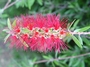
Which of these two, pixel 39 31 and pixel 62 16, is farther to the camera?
pixel 62 16

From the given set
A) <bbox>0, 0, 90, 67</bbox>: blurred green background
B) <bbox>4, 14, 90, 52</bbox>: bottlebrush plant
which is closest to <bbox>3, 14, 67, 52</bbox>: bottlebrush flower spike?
<bbox>4, 14, 90, 52</bbox>: bottlebrush plant

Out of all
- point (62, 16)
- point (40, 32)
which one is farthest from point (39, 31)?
point (62, 16)

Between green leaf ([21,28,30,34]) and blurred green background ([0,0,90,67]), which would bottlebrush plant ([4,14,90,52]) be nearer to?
green leaf ([21,28,30,34])

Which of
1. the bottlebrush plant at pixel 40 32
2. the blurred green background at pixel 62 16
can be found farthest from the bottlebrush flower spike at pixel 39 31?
the blurred green background at pixel 62 16

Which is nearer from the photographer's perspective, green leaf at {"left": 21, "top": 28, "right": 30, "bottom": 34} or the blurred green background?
green leaf at {"left": 21, "top": 28, "right": 30, "bottom": 34}

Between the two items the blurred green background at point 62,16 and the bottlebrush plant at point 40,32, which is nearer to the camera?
the bottlebrush plant at point 40,32

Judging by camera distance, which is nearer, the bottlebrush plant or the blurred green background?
the bottlebrush plant

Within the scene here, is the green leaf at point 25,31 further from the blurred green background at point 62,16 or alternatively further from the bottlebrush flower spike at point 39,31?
the blurred green background at point 62,16

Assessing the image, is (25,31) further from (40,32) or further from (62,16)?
(62,16)

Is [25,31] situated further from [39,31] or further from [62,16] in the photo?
[62,16]

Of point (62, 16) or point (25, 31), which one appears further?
point (62, 16)

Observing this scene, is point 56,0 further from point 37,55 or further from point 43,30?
point 43,30

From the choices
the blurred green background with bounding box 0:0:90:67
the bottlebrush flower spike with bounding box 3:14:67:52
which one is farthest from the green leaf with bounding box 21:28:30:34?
the blurred green background with bounding box 0:0:90:67
